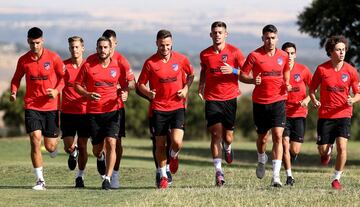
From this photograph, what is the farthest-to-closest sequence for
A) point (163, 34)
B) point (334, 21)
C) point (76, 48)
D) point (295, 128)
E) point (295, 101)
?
1. point (334, 21)
2. point (295, 128)
3. point (295, 101)
4. point (76, 48)
5. point (163, 34)

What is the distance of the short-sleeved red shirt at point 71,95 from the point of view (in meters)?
21.2

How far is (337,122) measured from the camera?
19.6m

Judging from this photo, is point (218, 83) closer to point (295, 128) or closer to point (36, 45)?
point (295, 128)

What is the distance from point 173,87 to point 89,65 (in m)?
1.44

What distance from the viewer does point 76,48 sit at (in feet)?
68.7

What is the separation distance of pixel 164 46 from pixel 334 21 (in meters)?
24.3

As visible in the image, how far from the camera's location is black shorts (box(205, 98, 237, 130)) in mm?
20203

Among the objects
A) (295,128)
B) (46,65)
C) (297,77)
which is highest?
(46,65)

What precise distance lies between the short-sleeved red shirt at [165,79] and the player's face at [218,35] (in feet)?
2.52

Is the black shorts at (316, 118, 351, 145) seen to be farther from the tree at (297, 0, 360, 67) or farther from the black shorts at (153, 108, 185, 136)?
the tree at (297, 0, 360, 67)

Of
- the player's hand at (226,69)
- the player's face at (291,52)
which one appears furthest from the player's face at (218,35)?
the player's face at (291,52)

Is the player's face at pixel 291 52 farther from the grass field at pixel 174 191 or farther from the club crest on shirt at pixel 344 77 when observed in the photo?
the grass field at pixel 174 191

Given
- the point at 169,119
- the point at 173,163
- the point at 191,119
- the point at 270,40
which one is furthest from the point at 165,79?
the point at 191,119

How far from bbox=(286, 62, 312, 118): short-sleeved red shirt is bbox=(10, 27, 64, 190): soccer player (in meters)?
4.36
